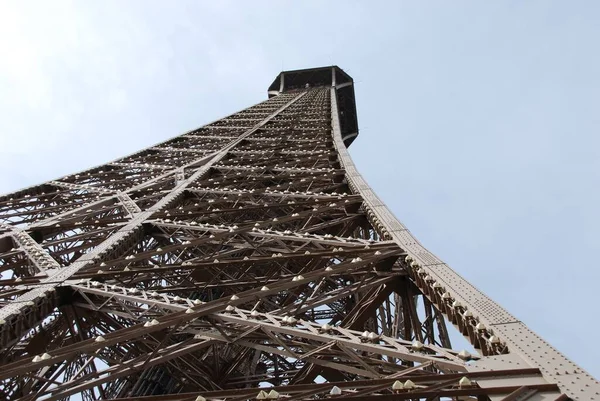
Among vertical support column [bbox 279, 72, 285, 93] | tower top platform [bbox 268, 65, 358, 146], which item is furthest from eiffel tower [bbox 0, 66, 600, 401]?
vertical support column [bbox 279, 72, 285, 93]

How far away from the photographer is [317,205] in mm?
12117

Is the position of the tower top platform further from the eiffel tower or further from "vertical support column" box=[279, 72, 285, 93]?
the eiffel tower

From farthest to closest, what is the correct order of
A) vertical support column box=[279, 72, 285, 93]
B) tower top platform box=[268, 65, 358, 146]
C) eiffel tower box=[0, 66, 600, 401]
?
1. vertical support column box=[279, 72, 285, 93]
2. tower top platform box=[268, 65, 358, 146]
3. eiffel tower box=[0, 66, 600, 401]

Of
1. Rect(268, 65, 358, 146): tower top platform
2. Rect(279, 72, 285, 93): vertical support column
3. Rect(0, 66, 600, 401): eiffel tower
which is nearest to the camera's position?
Rect(0, 66, 600, 401): eiffel tower

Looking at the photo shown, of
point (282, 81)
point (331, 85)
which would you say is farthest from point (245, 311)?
point (282, 81)

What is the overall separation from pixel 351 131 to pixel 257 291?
128 feet

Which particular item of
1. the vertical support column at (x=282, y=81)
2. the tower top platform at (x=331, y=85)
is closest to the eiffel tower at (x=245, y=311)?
the tower top platform at (x=331, y=85)

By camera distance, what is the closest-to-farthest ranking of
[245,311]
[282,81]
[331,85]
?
[245,311], [331,85], [282,81]

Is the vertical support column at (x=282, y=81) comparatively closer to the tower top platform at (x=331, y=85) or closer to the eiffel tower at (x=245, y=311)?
the tower top platform at (x=331, y=85)

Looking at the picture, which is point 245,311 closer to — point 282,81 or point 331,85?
point 331,85

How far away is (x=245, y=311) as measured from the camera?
5809 mm

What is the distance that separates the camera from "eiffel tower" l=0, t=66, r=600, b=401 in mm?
4125

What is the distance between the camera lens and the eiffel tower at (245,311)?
162 inches

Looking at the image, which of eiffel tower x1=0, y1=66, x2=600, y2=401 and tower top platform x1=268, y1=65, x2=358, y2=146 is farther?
tower top platform x1=268, y1=65, x2=358, y2=146
